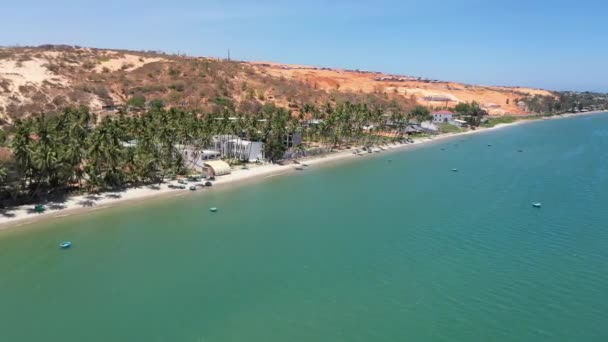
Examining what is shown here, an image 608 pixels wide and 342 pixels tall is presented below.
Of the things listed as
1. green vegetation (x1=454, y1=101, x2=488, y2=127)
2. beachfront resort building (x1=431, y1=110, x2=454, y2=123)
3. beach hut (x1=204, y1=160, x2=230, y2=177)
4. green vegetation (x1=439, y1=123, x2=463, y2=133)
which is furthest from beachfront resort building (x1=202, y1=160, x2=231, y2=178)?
green vegetation (x1=454, y1=101, x2=488, y2=127)

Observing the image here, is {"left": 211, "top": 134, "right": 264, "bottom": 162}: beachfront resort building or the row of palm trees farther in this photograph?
{"left": 211, "top": 134, "right": 264, "bottom": 162}: beachfront resort building

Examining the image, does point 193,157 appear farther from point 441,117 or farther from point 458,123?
point 458,123

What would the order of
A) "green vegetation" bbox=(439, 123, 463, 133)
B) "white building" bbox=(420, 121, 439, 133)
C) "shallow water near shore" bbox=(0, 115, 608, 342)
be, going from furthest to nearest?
"green vegetation" bbox=(439, 123, 463, 133), "white building" bbox=(420, 121, 439, 133), "shallow water near shore" bbox=(0, 115, 608, 342)

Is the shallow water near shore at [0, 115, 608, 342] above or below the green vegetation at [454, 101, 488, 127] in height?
below

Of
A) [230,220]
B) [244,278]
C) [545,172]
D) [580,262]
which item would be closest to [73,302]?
[244,278]

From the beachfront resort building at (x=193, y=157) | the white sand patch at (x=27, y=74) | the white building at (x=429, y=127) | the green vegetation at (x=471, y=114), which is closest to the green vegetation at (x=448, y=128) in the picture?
the white building at (x=429, y=127)

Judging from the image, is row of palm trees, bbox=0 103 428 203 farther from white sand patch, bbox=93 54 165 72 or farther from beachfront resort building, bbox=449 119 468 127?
beachfront resort building, bbox=449 119 468 127
